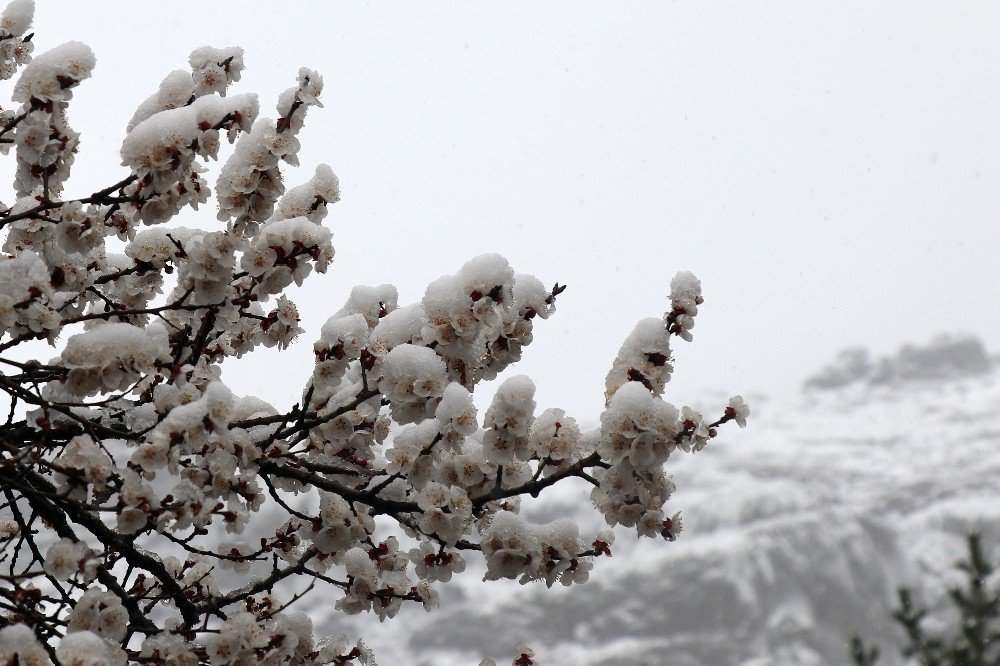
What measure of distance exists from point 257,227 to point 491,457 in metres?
1.09

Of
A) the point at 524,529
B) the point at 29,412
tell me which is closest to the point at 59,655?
the point at 29,412

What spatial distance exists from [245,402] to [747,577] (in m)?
99.3

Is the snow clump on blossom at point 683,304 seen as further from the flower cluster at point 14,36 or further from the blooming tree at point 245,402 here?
the flower cluster at point 14,36

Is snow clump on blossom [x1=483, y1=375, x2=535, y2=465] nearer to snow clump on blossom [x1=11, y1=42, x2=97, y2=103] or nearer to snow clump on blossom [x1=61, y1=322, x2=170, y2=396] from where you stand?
snow clump on blossom [x1=61, y1=322, x2=170, y2=396]

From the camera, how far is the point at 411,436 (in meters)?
3.00

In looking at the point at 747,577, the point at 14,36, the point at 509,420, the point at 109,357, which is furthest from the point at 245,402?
the point at 747,577

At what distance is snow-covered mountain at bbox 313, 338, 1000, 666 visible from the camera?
90500mm

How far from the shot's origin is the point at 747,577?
95875 millimetres

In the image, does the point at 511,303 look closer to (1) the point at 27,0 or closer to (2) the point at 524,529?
(2) the point at 524,529

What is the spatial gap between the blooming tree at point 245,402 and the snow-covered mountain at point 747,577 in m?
74.8

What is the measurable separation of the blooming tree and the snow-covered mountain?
74.8 metres

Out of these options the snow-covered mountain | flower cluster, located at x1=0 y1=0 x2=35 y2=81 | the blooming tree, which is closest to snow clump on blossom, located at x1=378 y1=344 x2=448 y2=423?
the blooming tree

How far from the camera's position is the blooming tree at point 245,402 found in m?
2.56

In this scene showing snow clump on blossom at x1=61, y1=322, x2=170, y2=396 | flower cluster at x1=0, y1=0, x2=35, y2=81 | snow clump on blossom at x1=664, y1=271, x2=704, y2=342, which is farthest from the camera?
flower cluster at x1=0, y1=0, x2=35, y2=81
